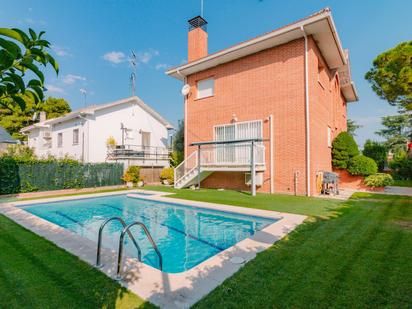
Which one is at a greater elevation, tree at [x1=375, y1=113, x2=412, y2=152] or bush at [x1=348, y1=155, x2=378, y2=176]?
tree at [x1=375, y1=113, x2=412, y2=152]

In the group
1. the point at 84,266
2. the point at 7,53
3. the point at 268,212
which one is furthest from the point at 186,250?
the point at 7,53

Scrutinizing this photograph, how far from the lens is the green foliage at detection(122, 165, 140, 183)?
17.0 m

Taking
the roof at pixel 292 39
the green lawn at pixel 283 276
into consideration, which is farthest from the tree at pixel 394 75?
the green lawn at pixel 283 276

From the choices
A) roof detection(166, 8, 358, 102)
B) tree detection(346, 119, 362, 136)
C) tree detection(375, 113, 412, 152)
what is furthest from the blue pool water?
tree detection(375, 113, 412, 152)

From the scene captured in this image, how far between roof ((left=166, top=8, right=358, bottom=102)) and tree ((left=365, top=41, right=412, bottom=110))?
2576 millimetres

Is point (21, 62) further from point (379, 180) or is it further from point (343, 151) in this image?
point (343, 151)

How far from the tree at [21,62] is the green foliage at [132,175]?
16.4m

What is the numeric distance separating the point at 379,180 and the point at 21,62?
15.8 meters

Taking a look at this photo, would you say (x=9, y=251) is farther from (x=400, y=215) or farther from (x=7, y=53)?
(x=400, y=215)

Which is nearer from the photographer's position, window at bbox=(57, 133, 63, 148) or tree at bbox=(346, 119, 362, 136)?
window at bbox=(57, 133, 63, 148)

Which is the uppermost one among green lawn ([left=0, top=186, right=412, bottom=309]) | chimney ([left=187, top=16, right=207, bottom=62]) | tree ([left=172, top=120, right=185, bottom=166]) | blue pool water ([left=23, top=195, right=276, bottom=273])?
chimney ([left=187, top=16, right=207, bottom=62])

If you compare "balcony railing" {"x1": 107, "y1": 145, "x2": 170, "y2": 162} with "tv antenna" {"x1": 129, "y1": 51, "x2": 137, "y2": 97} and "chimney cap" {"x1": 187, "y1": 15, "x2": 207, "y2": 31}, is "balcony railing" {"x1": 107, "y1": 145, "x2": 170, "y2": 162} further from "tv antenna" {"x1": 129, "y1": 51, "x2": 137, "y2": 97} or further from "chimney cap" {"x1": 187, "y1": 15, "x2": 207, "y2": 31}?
"chimney cap" {"x1": 187, "y1": 15, "x2": 207, "y2": 31}

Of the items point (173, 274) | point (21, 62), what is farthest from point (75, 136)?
point (21, 62)

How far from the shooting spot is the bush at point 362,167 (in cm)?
1348
